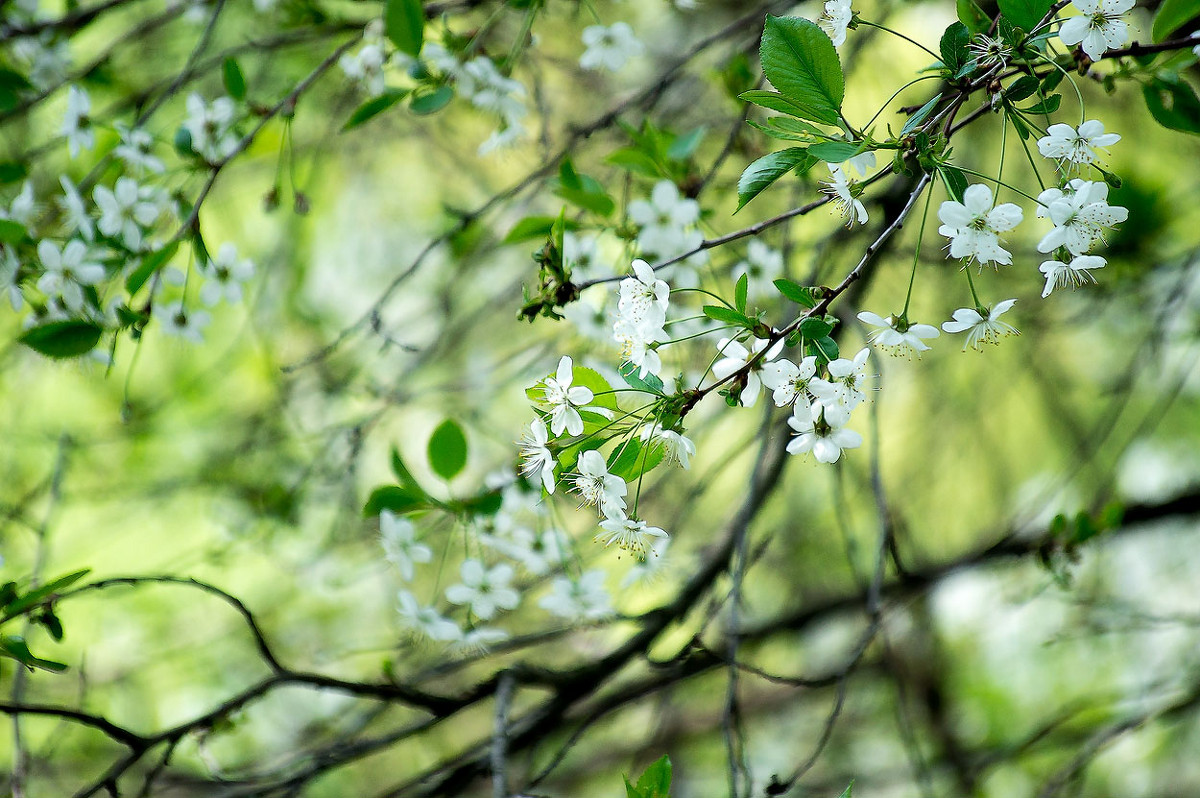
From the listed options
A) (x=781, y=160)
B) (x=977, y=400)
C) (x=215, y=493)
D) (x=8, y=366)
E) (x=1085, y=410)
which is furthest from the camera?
(x=1085, y=410)

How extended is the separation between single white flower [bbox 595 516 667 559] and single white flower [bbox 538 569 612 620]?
1.01ft

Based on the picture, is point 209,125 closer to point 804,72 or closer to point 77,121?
point 77,121

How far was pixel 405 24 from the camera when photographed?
1.14 m

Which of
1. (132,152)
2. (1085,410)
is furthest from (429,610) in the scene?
(1085,410)

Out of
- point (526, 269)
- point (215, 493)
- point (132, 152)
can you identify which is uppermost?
point (526, 269)

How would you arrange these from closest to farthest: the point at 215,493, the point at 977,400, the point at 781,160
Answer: the point at 781,160 < the point at 215,493 < the point at 977,400

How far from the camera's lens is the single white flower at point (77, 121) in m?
1.45

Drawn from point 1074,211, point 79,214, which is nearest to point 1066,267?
point 1074,211

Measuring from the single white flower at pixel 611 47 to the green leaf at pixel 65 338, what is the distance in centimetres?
91

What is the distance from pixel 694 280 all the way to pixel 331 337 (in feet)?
5.93

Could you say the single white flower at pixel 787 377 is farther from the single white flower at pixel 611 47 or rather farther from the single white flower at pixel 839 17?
the single white flower at pixel 611 47

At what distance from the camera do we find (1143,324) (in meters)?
2.57

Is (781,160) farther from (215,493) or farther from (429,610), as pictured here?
(215,493)

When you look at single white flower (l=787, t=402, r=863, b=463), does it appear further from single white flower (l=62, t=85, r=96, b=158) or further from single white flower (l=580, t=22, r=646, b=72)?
single white flower (l=62, t=85, r=96, b=158)
